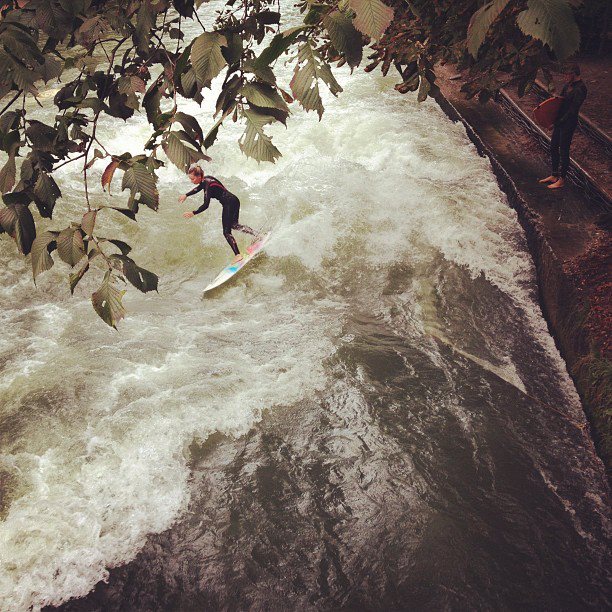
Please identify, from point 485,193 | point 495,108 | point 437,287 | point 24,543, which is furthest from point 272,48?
point 495,108

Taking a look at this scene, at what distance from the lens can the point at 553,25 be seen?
98 centimetres

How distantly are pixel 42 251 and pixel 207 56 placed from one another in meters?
0.73

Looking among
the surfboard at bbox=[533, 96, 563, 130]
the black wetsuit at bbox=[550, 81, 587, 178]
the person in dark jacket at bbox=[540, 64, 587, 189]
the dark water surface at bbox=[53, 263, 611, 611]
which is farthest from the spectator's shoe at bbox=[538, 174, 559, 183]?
the dark water surface at bbox=[53, 263, 611, 611]

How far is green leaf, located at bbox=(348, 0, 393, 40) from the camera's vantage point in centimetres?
109

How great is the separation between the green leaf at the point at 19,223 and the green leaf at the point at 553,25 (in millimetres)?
1366

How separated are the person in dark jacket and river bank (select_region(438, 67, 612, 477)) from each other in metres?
0.39

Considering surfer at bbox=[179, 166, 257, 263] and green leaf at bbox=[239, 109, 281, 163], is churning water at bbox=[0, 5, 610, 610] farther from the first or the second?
green leaf at bbox=[239, 109, 281, 163]

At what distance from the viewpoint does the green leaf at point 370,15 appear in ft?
3.57

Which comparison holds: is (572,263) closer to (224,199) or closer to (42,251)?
(224,199)

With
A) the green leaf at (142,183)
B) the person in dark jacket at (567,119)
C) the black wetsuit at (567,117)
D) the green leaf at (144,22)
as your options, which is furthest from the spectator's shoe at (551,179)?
the green leaf at (142,183)

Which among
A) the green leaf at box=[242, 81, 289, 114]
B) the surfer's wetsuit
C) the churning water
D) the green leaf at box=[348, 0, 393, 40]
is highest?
the green leaf at box=[348, 0, 393, 40]

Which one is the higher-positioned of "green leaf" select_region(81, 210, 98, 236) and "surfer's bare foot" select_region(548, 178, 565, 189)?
"green leaf" select_region(81, 210, 98, 236)

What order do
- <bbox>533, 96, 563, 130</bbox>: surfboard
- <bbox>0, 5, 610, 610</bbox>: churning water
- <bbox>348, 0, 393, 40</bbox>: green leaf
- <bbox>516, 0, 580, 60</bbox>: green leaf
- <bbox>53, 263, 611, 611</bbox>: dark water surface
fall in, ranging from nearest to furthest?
<bbox>516, 0, 580, 60</bbox>: green leaf < <bbox>348, 0, 393, 40</bbox>: green leaf < <bbox>53, 263, 611, 611</bbox>: dark water surface < <bbox>0, 5, 610, 610</bbox>: churning water < <bbox>533, 96, 563, 130</bbox>: surfboard

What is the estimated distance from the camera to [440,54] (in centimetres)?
370
